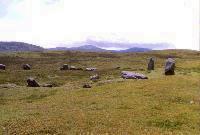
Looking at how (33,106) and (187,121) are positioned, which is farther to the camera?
(33,106)

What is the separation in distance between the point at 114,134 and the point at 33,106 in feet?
63.8

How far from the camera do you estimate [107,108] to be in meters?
42.6

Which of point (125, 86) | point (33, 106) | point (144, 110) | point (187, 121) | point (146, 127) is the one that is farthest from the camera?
point (125, 86)

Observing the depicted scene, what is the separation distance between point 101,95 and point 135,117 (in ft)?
54.0

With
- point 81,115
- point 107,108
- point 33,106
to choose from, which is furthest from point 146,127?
point 33,106

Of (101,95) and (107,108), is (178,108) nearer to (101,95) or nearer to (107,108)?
(107,108)

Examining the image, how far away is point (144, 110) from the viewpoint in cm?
4047

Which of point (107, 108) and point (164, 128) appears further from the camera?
point (107, 108)

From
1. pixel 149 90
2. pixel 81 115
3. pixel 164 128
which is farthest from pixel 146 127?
pixel 149 90

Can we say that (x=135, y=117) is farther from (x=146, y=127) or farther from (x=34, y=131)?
(x=34, y=131)

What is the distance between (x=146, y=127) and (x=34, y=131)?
8.35 m

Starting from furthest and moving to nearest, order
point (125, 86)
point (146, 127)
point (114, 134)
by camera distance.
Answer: point (125, 86) < point (146, 127) < point (114, 134)

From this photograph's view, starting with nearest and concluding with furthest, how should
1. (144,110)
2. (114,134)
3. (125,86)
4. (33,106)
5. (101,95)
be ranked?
(114,134) → (144,110) → (33,106) → (101,95) → (125,86)

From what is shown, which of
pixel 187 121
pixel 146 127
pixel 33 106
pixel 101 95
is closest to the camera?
pixel 146 127
